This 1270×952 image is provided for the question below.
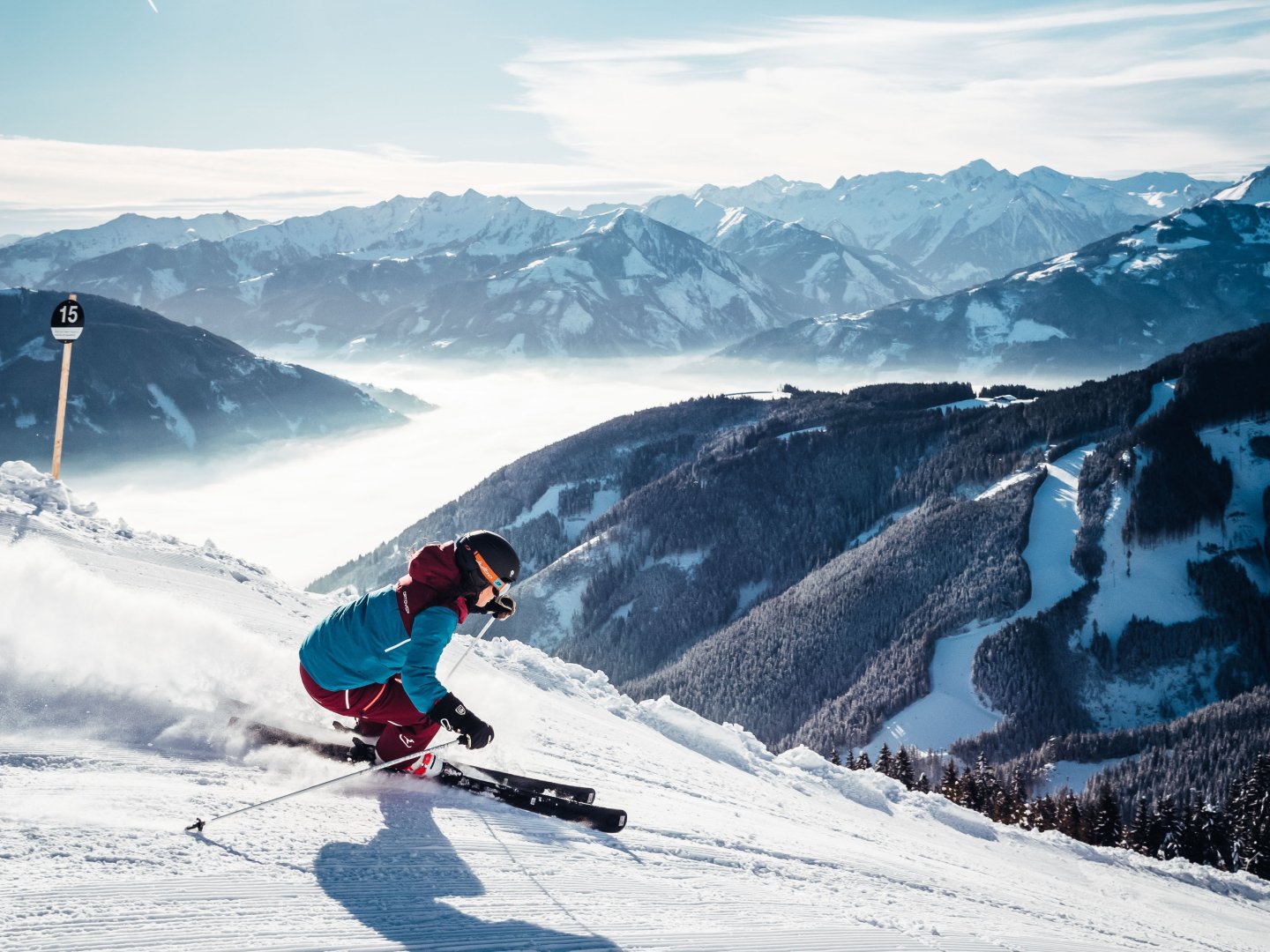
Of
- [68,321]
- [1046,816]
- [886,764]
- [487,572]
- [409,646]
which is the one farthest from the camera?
[886,764]

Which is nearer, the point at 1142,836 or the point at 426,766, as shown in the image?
the point at 426,766

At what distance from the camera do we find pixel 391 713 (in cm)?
854

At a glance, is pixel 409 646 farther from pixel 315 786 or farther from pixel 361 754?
pixel 361 754

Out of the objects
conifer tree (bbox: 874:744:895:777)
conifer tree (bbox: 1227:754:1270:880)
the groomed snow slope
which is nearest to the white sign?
the groomed snow slope

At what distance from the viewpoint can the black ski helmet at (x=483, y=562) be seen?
8.00m

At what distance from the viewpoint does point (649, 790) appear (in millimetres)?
11539

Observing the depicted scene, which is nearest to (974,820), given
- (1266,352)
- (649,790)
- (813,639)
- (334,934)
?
(649,790)

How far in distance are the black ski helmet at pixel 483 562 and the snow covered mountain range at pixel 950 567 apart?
99.1 m

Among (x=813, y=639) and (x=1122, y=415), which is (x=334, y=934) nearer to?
(x=813, y=639)

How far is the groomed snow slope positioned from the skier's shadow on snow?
0.07 ft

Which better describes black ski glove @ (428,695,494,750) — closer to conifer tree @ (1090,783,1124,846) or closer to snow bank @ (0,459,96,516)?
snow bank @ (0,459,96,516)

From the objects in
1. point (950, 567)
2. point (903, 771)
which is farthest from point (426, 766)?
point (950, 567)

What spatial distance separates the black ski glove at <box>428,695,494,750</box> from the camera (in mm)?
7801

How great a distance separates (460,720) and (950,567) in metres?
138
